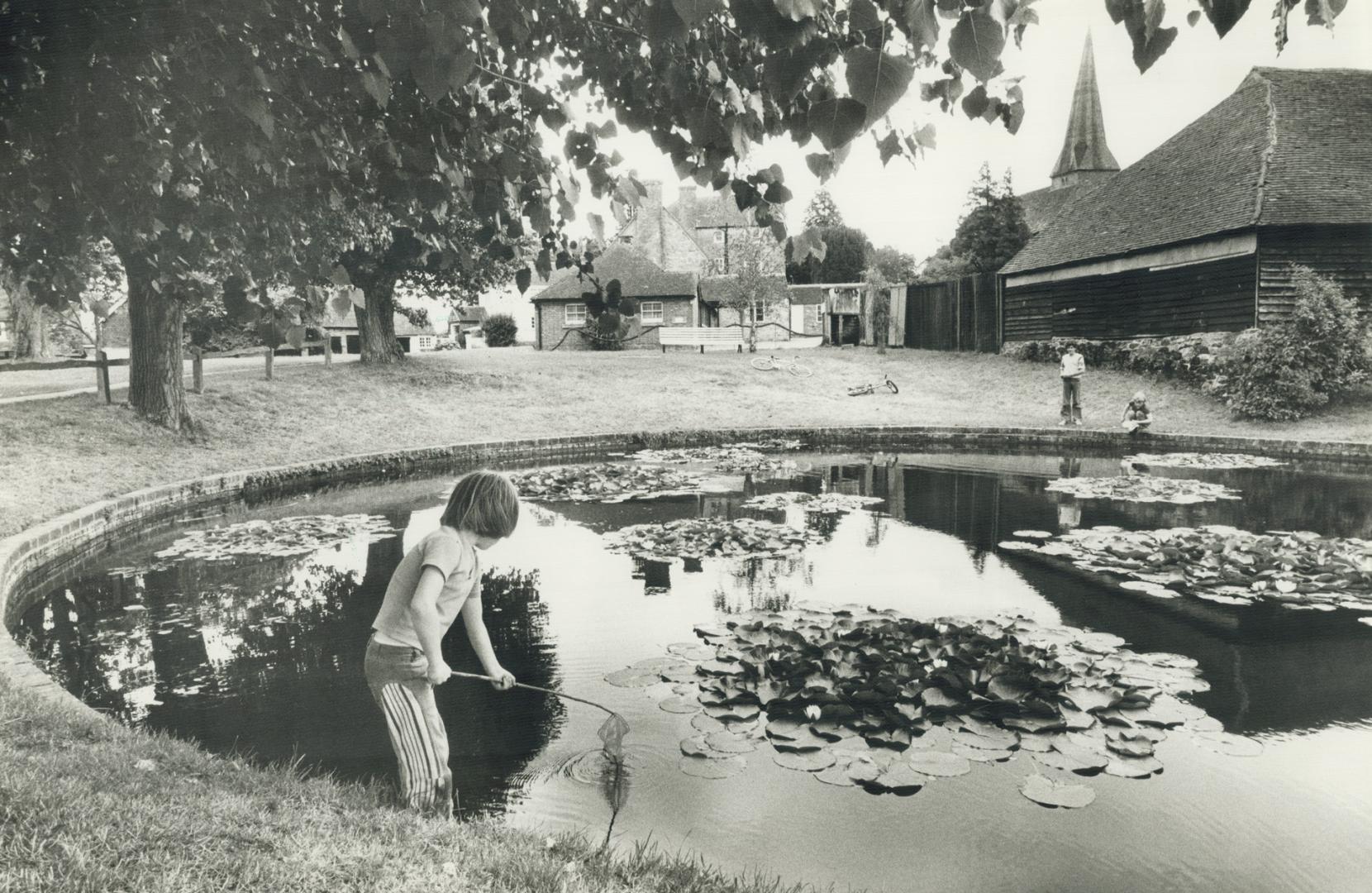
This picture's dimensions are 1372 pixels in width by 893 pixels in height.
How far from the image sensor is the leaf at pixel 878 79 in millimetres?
2096

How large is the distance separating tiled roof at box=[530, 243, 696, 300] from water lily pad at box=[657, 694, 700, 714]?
39.5m

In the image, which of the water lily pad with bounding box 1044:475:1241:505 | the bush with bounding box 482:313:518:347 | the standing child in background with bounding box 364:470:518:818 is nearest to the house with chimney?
the bush with bounding box 482:313:518:347

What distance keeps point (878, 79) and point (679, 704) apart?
13.3 feet

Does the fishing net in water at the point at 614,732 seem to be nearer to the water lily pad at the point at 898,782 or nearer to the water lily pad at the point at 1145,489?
the water lily pad at the point at 898,782

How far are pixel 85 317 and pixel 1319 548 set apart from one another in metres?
39.6

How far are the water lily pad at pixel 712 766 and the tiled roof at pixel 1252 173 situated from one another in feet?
70.2

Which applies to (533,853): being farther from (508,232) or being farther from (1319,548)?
Result: (1319,548)

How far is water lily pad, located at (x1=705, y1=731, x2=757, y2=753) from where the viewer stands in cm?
480

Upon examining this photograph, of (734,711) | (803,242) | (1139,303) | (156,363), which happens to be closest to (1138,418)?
(1139,303)

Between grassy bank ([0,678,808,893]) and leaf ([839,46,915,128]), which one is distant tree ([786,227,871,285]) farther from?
leaf ([839,46,915,128])

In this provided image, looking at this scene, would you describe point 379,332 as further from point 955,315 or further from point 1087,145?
point 1087,145

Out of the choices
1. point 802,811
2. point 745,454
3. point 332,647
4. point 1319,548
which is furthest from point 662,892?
point 745,454

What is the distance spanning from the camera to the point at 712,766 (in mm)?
4633

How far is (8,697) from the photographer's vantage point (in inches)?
176
